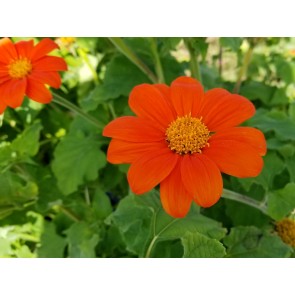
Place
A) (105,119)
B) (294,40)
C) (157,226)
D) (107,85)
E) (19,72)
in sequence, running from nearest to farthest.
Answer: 1. (157,226)
2. (19,72)
3. (107,85)
4. (105,119)
5. (294,40)

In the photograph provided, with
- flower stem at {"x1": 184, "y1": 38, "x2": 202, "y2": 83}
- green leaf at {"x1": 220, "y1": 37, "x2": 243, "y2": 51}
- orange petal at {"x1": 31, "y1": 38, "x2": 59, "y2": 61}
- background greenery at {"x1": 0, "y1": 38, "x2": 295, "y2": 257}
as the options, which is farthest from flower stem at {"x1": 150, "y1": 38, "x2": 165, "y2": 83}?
orange petal at {"x1": 31, "y1": 38, "x2": 59, "y2": 61}

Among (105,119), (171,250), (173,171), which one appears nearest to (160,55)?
(105,119)

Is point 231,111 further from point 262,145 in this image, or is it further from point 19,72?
point 19,72

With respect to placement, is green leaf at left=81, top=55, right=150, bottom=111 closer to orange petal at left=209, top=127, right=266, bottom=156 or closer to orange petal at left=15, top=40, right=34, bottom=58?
orange petal at left=15, top=40, right=34, bottom=58

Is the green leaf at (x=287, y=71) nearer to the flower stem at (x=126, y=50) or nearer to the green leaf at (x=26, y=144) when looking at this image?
the flower stem at (x=126, y=50)

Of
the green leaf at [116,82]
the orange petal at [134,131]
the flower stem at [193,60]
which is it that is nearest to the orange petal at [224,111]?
the orange petal at [134,131]
